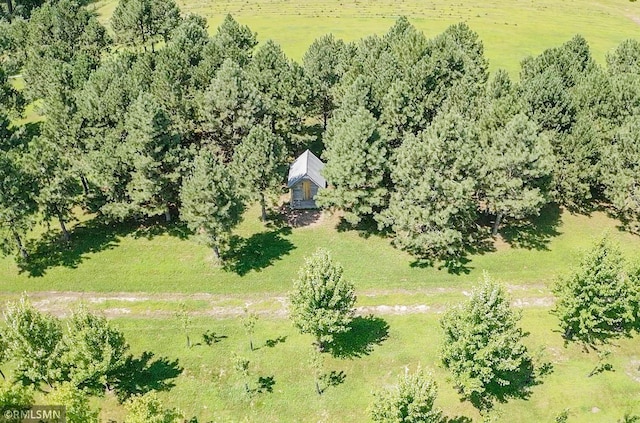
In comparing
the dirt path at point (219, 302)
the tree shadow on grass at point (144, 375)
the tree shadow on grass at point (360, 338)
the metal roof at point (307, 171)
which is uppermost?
the metal roof at point (307, 171)

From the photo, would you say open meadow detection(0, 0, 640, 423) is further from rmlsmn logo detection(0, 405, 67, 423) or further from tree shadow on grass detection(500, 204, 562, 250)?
rmlsmn logo detection(0, 405, 67, 423)

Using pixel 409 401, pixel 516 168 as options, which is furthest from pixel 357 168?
pixel 409 401

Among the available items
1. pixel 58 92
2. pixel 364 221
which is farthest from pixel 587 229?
pixel 58 92

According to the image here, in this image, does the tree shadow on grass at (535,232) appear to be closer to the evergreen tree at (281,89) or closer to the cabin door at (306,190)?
the cabin door at (306,190)

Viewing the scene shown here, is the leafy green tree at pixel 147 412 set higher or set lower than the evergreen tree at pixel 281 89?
lower

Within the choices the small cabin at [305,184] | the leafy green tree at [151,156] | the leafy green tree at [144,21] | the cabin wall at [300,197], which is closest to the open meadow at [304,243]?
the leafy green tree at [151,156]
